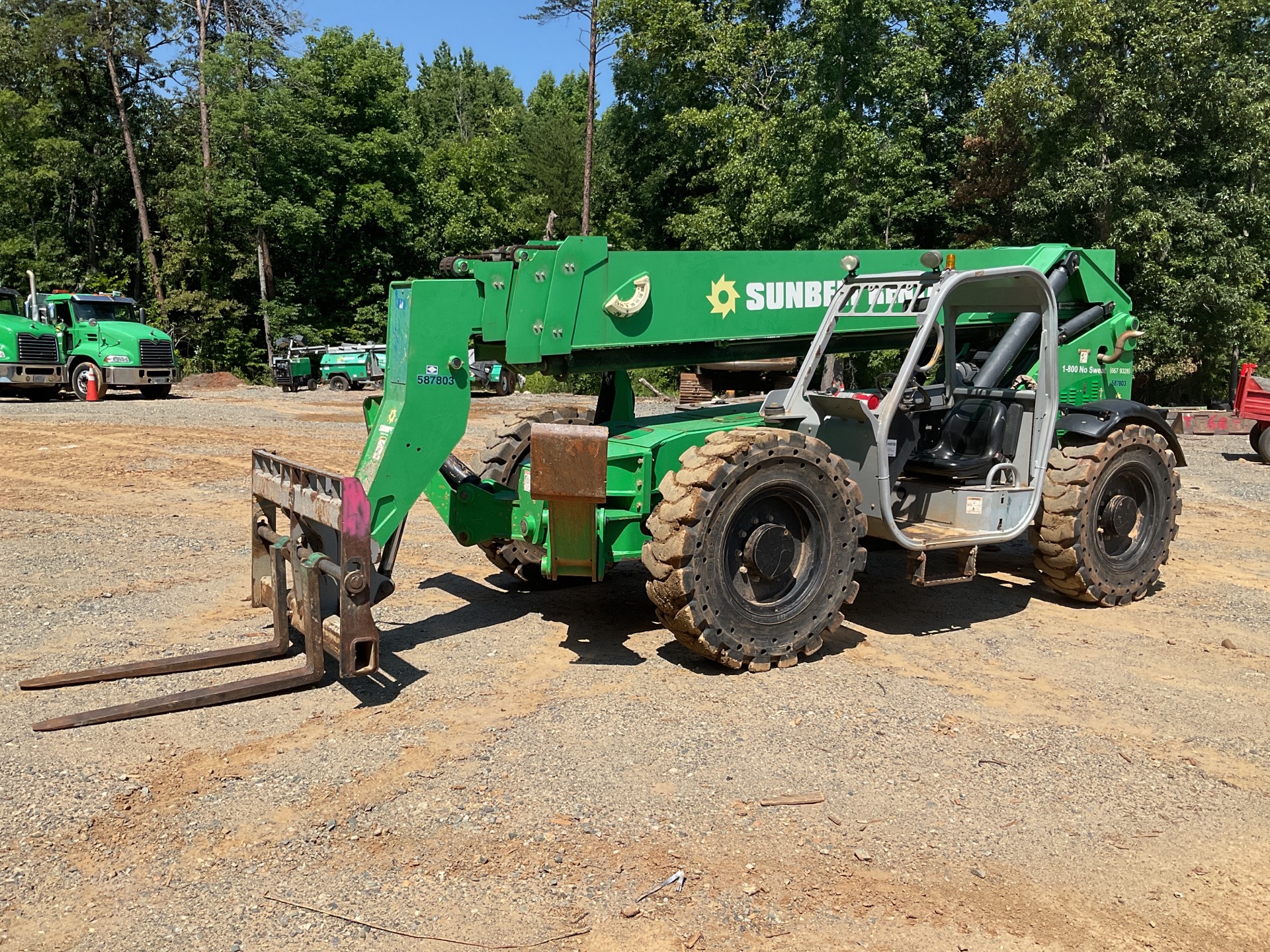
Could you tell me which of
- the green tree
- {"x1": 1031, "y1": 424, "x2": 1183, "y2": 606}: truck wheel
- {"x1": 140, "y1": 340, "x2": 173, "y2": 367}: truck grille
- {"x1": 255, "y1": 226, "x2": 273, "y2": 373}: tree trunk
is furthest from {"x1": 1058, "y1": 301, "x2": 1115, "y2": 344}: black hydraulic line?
{"x1": 255, "y1": 226, "x2": 273, "y2": 373}: tree trunk

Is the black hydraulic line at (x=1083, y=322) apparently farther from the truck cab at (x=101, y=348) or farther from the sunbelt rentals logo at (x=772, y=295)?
the truck cab at (x=101, y=348)

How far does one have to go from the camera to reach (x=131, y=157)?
37.2 m

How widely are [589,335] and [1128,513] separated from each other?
4240 millimetres

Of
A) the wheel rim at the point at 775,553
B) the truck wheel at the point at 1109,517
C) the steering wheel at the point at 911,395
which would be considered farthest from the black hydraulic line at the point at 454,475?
the truck wheel at the point at 1109,517

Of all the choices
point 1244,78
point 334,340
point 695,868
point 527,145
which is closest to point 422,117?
point 527,145

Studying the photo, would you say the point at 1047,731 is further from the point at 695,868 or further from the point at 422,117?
the point at 422,117

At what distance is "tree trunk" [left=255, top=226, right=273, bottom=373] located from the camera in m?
36.5

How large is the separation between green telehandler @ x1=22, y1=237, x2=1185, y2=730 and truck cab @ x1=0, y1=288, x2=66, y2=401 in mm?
21182

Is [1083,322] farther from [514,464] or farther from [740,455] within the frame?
[514,464]

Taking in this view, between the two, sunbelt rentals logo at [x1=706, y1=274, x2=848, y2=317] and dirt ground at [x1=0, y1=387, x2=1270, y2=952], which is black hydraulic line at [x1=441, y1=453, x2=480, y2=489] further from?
sunbelt rentals logo at [x1=706, y1=274, x2=848, y2=317]

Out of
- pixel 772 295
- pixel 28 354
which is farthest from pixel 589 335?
pixel 28 354

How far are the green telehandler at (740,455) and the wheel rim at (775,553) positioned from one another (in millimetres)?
17

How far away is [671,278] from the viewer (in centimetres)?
664

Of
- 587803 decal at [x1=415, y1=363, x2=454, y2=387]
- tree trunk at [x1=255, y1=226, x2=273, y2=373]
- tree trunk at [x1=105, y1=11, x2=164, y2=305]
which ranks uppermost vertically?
tree trunk at [x1=105, y1=11, x2=164, y2=305]
